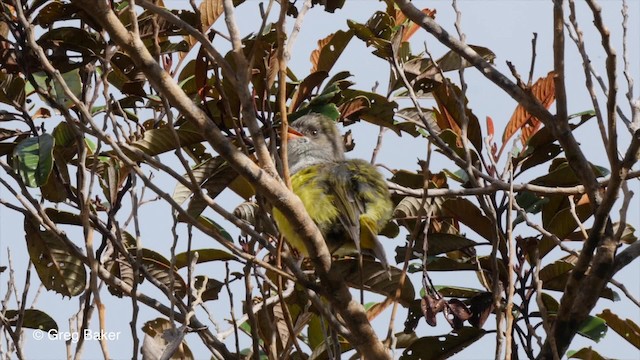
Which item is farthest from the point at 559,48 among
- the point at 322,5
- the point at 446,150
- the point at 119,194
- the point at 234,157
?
the point at 119,194

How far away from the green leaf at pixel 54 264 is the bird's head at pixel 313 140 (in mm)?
1302

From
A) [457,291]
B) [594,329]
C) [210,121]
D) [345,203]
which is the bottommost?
[594,329]

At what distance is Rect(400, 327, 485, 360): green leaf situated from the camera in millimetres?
4184

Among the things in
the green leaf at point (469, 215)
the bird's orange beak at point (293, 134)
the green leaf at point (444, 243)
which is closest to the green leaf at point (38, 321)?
the bird's orange beak at point (293, 134)

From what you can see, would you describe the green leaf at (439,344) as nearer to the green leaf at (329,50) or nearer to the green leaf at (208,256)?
the green leaf at (208,256)

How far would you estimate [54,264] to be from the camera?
4.35 metres

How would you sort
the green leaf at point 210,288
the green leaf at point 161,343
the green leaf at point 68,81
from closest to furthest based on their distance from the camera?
the green leaf at point 161,343, the green leaf at point 68,81, the green leaf at point 210,288

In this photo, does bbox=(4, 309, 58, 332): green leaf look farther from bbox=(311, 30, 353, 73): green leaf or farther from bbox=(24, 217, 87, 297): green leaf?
bbox=(311, 30, 353, 73): green leaf

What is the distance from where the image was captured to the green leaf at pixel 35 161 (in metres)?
3.71

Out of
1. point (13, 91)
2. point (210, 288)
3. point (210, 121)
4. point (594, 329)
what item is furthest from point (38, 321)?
point (594, 329)

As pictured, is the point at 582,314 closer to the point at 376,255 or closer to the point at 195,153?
the point at 376,255

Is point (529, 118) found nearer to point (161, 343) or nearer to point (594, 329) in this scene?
point (594, 329)

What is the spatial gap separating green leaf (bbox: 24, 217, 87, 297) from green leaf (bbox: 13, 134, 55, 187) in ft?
1.85

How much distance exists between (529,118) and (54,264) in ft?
7.86
